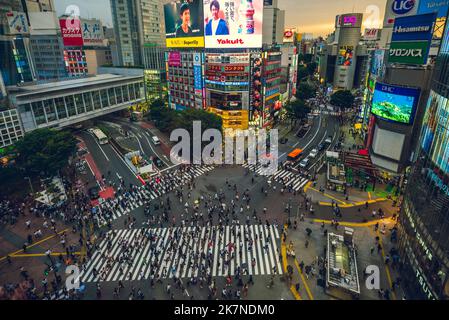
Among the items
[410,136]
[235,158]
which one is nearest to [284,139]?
[235,158]

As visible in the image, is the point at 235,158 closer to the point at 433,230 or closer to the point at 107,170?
the point at 107,170

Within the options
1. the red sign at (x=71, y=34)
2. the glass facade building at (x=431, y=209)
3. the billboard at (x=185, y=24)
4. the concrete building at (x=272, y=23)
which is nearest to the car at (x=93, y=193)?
→ the glass facade building at (x=431, y=209)

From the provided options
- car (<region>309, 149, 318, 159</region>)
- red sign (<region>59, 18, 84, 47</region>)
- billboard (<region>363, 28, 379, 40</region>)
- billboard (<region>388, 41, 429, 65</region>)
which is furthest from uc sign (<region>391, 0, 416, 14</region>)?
red sign (<region>59, 18, 84, 47</region>)

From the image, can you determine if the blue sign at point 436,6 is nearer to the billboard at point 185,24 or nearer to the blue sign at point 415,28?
the blue sign at point 415,28

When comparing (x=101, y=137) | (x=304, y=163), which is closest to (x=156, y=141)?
(x=101, y=137)

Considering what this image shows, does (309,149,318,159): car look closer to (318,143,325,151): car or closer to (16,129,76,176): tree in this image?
(318,143,325,151): car
